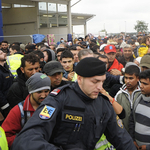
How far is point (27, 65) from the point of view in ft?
11.6

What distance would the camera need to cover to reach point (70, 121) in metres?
1.76

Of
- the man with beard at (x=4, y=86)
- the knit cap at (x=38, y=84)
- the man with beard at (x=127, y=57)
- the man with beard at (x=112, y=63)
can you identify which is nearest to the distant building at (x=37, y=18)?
the man with beard at (x=127, y=57)

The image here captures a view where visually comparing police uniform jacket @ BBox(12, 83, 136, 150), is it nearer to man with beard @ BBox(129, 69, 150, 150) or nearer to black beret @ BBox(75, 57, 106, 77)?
black beret @ BBox(75, 57, 106, 77)

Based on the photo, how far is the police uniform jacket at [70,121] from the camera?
160 centimetres

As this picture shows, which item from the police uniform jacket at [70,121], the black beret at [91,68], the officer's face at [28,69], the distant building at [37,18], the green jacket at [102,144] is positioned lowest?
the green jacket at [102,144]

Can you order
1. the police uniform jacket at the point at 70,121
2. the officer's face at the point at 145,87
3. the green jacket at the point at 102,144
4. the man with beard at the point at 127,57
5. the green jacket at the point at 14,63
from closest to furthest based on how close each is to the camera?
the police uniform jacket at the point at 70,121 < the green jacket at the point at 102,144 < the officer's face at the point at 145,87 < the green jacket at the point at 14,63 < the man with beard at the point at 127,57

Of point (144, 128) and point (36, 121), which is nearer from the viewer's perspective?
point (36, 121)

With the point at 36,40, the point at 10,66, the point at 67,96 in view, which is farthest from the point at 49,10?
the point at 67,96

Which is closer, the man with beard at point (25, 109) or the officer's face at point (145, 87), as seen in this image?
the man with beard at point (25, 109)

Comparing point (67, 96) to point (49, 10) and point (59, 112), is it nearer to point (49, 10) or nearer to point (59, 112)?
point (59, 112)

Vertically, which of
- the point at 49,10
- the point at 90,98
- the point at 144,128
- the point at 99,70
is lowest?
the point at 144,128

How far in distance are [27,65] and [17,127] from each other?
4.65ft

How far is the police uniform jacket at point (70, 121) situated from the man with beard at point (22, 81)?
5.33 ft

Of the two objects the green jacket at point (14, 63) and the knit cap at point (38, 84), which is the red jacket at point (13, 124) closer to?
the knit cap at point (38, 84)
